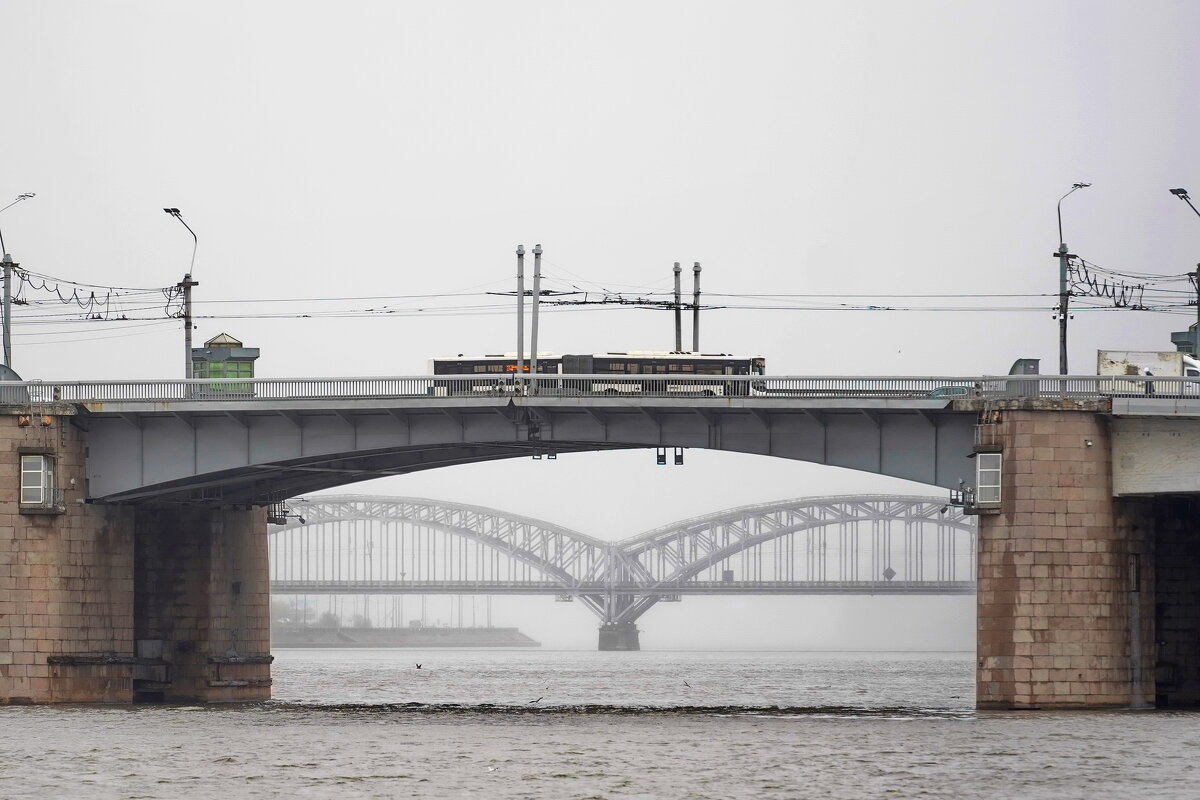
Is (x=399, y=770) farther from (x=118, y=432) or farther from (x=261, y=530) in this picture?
(x=261, y=530)

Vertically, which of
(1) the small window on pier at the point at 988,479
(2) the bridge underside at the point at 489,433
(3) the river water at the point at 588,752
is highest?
(2) the bridge underside at the point at 489,433

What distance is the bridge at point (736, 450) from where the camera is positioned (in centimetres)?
7212

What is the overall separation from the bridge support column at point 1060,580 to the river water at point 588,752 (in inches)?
62.9

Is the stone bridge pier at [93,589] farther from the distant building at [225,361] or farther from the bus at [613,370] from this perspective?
the bus at [613,370]

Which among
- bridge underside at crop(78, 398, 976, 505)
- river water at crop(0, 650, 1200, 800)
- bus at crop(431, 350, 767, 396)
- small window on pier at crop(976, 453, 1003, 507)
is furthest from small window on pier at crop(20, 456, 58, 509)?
small window on pier at crop(976, 453, 1003, 507)

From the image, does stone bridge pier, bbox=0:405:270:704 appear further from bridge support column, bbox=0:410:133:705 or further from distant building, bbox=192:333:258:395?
distant building, bbox=192:333:258:395

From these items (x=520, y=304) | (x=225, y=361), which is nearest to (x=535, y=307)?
(x=520, y=304)

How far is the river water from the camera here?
52219 millimetres

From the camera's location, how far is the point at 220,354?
89438mm

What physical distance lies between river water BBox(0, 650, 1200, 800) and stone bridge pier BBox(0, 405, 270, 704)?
220 centimetres

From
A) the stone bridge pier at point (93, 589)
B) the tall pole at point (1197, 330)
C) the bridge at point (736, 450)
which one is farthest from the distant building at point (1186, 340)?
the stone bridge pier at point (93, 589)

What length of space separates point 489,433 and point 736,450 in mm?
9491

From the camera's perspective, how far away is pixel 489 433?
8038 cm

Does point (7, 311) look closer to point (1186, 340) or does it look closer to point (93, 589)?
point (93, 589)
